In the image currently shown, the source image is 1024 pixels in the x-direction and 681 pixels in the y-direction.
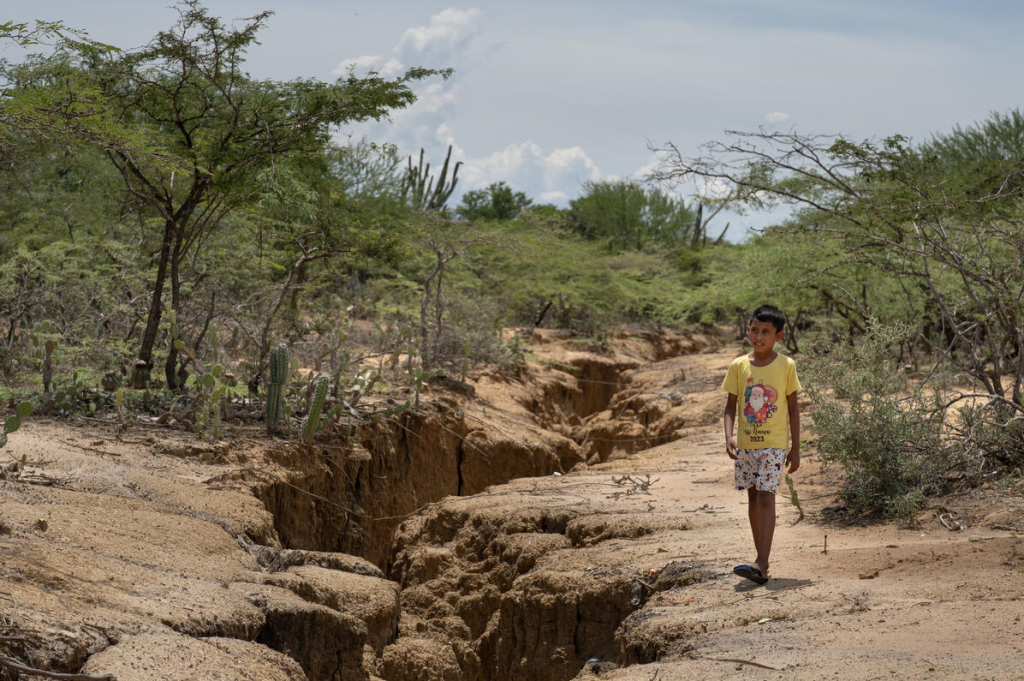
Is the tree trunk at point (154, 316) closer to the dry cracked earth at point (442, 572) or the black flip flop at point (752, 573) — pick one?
the dry cracked earth at point (442, 572)

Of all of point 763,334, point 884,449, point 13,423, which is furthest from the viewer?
point 884,449

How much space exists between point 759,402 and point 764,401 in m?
0.03

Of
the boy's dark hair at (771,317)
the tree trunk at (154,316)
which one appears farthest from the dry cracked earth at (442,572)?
the tree trunk at (154,316)

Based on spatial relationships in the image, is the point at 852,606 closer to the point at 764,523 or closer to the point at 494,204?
the point at 764,523

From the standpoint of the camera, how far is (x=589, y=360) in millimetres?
18672

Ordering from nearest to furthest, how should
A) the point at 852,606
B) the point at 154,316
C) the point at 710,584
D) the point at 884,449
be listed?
the point at 852,606, the point at 710,584, the point at 884,449, the point at 154,316

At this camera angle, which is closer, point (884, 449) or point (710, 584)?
point (710, 584)

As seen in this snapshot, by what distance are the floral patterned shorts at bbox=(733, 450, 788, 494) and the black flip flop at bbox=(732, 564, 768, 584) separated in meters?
0.45

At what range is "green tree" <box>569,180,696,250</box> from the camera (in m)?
37.7

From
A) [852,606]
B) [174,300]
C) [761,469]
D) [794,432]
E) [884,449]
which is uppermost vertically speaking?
[174,300]

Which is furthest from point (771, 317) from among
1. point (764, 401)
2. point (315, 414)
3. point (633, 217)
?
point (633, 217)

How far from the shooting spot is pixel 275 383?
27.4 feet

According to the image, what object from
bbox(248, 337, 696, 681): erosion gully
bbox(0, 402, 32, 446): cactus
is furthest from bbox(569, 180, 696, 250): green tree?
bbox(0, 402, 32, 446): cactus

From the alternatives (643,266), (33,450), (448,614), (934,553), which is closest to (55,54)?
(33,450)
